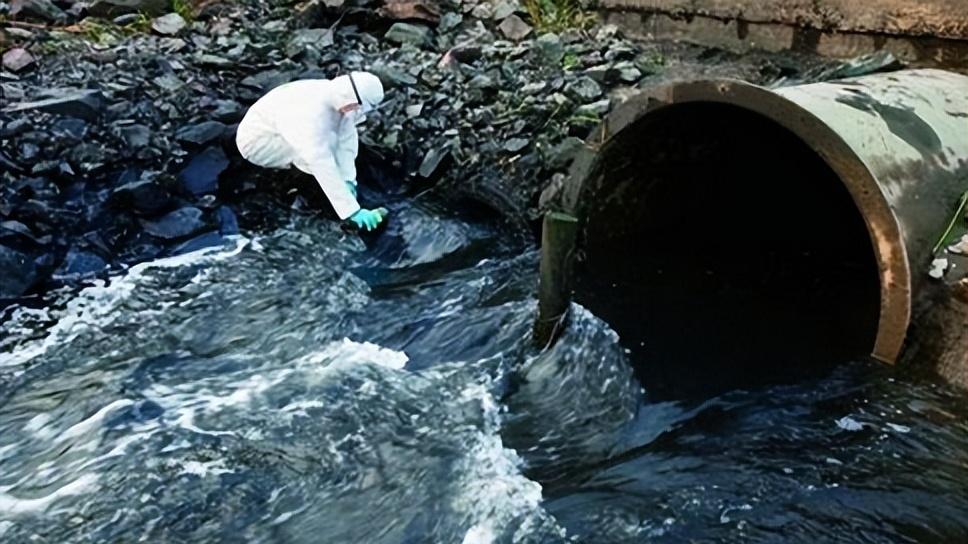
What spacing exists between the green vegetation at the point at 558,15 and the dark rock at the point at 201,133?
3.04 meters

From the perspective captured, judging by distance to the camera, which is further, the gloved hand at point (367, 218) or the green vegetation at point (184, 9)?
the green vegetation at point (184, 9)

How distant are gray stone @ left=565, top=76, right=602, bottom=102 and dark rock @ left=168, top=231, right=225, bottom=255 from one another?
2.67 m

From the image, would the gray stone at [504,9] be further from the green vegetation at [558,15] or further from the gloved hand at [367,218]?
the gloved hand at [367,218]

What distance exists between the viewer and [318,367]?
4520mm

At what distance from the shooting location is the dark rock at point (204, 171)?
6.50 m

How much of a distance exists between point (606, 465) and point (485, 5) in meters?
6.26

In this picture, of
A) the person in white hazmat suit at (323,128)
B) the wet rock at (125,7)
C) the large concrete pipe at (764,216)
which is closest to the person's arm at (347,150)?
the person in white hazmat suit at (323,128)

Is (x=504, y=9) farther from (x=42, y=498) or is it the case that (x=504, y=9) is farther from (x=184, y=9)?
(x=42, y=498)

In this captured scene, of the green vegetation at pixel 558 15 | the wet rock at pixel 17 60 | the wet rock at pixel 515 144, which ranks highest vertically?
the green vegetation at pixel 558 15

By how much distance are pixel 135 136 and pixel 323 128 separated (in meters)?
1.69

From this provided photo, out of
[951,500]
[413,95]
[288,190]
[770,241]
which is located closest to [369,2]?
[413,95]

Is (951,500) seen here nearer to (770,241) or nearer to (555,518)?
(555,518)

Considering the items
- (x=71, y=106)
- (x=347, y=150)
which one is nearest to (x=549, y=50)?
(x=347, y=150)

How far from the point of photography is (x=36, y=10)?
29.0 ft
